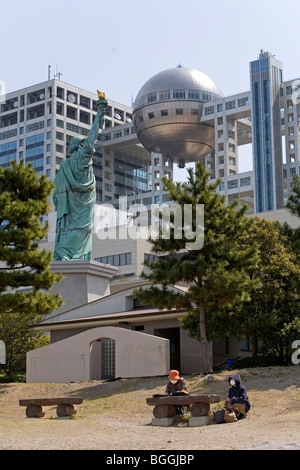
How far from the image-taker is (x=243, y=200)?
4641 inches

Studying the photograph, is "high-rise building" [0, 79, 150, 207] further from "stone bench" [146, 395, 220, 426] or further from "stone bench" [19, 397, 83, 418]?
"stone bench" [146, 395, 220, 426]

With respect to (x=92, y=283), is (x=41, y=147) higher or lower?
higher

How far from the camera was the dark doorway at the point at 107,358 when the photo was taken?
36094 mm

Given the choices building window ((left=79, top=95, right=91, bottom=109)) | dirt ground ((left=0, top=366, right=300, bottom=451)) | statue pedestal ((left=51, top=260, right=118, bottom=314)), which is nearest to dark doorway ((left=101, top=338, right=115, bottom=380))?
dirt ground ((left=0, top=366, right=300, bottom=451))

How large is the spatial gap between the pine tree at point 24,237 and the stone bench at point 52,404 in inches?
228

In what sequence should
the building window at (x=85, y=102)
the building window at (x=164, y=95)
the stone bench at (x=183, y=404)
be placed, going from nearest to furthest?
the stone bench at (x=183, y=404)
the building window at (x=164, y=95)
the building window at (x=85, y=102)

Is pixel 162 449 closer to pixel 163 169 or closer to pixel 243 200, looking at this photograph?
pixel 243 200

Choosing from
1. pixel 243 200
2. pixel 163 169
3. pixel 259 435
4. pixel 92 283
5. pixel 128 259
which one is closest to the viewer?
pixel 259 435

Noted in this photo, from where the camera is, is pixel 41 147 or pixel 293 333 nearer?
pixel 293 333

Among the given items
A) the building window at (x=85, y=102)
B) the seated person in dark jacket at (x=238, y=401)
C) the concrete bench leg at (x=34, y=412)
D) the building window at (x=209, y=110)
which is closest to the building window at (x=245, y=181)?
the building window at (x=209, y=110)

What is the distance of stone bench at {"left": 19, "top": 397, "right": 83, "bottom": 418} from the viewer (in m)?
19.9

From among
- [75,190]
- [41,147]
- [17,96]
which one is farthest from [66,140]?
[75,190]

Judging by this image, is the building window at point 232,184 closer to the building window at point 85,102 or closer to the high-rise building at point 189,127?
the high-rise building at point 189,127

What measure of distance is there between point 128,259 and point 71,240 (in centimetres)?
2526
